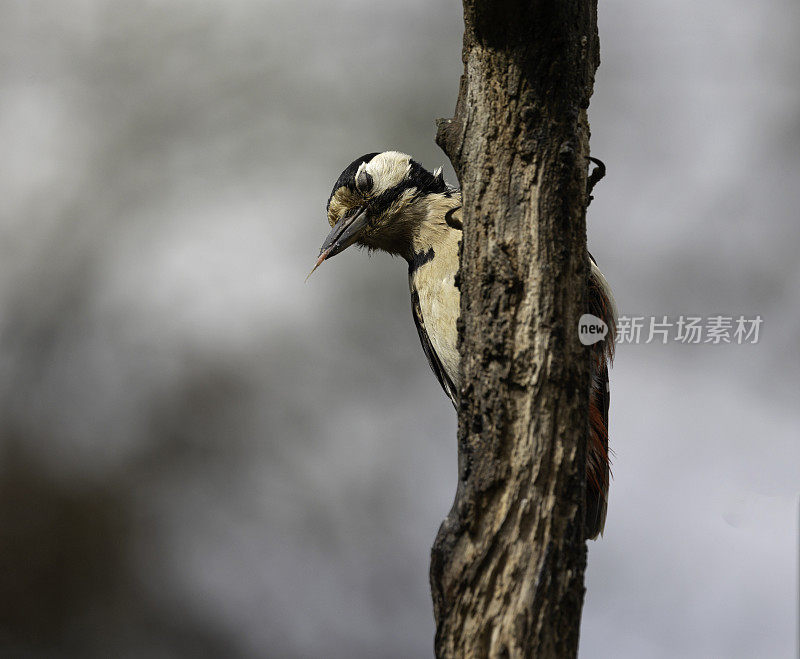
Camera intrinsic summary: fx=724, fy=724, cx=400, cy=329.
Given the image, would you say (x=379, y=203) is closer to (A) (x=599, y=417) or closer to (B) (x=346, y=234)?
(B) (x=346, y=234)

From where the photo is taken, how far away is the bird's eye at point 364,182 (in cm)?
203

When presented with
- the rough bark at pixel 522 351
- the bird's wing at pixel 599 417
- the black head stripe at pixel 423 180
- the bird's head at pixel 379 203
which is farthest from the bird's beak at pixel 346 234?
the rough bark at pixel 522 351

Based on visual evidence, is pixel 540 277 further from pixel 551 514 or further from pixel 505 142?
pixel 551 514

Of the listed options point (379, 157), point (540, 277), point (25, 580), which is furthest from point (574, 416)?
point (25, 580)

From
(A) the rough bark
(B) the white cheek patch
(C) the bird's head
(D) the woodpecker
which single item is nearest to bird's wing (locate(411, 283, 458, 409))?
(D) the woodpecker

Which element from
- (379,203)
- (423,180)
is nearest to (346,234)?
(379,203)

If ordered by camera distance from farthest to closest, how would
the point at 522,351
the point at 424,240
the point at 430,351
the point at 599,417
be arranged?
the point at 430,351 < the point at 424,240 < the point at 599,417 < the point at 522,351

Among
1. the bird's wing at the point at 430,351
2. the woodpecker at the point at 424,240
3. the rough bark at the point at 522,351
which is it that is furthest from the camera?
the bird's wing at the point at 430,351

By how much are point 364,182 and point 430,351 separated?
52 cm

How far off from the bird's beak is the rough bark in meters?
0.82

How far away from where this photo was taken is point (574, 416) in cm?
116

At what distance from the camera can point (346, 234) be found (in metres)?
2.03

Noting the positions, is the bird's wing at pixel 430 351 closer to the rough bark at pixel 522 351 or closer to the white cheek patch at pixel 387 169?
the white cheek patch at pixel 387 169

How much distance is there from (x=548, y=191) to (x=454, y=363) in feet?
2.65
